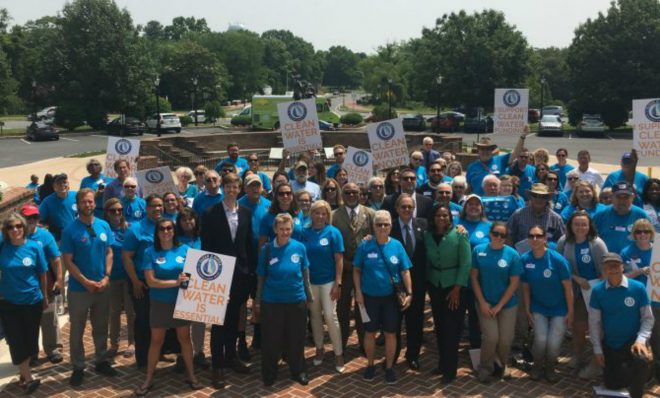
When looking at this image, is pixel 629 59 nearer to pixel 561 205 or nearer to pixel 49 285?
pixel 561 205

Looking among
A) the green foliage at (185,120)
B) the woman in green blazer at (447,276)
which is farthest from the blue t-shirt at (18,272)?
the green foliage at (185,120)

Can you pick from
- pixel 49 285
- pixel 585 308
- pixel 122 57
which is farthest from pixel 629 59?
pixel 49 285

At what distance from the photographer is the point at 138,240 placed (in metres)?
6.76

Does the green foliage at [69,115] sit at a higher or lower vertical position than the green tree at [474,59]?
lower

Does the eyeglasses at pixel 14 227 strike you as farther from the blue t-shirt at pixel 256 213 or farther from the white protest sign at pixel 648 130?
the white protest sign at pixel 648 130

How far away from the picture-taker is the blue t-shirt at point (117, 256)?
7297mm

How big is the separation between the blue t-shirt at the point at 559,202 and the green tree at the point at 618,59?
40.9 m

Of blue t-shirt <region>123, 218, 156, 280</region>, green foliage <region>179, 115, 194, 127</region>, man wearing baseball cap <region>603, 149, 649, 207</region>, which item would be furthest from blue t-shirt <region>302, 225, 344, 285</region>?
green foliage <region>179, 115, 194, 127</region>

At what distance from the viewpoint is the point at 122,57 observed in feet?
167

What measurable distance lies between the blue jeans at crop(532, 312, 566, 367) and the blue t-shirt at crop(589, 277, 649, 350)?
49cm

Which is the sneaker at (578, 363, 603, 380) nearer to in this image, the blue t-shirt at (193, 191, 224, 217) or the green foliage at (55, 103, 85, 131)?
the blue t-shirt at (193, 191, 224, 217)

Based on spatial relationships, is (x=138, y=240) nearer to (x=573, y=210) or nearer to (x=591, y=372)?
(x=591, y=372)

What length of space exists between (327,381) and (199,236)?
2125 millimetres

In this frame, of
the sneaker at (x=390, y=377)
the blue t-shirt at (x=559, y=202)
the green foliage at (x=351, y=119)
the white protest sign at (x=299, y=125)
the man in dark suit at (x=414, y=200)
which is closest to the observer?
the sneaker at (x=390, y=377)
